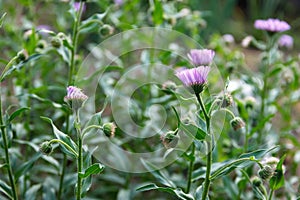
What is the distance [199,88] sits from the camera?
1257 millimetres

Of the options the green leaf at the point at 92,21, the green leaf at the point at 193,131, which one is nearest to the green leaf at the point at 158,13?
the green leaf at the point at 92,21

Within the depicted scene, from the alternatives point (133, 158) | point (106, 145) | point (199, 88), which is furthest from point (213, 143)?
point (106, 145)

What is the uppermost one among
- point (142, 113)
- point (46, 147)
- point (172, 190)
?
point (46, 147)

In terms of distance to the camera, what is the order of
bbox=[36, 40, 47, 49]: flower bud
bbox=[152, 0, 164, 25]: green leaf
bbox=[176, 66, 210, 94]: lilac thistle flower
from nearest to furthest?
bbox=[176, 66, 210, 94]: lilac thistle flower < bbox=[36, 40, 47, 49]: flower bud < bbox=[152, 0, 164, 25]: green leaf

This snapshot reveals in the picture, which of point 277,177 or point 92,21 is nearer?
point 277,177

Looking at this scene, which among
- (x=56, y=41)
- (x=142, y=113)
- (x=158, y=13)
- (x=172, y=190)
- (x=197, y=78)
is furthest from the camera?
(x=142, y=113)

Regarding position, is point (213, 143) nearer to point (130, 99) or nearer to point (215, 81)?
point (130, 99)

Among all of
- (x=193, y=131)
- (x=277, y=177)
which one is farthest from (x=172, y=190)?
(x=277, y=177)

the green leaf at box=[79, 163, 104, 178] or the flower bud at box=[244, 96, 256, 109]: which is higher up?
the green leaf at box=[79, 163, 104, 178]

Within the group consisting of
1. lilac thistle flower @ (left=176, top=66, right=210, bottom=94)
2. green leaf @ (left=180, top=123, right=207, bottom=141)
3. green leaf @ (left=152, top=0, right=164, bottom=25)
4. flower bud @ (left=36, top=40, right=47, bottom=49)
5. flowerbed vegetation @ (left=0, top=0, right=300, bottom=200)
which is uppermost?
lilac thistle flower @ (left=176, top=66, right=210, bottom=94)

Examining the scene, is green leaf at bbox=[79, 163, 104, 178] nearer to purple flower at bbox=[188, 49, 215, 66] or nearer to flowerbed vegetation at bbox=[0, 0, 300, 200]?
flowerbed vegetation at bbox=[0, 0, 300, 200]

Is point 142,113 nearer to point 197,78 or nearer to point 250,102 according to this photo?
point 250,102

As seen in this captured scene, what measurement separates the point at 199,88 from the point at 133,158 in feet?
3.17

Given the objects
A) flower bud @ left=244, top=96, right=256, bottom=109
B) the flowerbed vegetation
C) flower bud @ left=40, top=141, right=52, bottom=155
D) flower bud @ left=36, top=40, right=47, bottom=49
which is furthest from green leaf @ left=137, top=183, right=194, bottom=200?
flower bud @ left=36, top=40, right=47, bottom=49
